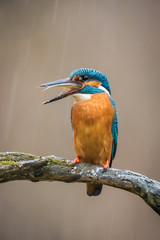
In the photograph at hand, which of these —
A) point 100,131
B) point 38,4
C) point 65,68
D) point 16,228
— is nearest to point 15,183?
point 16,228

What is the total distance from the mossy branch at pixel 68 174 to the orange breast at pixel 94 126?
13 cm

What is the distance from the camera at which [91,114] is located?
180 cm

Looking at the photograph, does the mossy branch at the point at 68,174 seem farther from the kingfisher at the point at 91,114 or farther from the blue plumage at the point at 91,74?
the blue plumage at the point at 91,74

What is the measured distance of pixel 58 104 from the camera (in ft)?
10.7

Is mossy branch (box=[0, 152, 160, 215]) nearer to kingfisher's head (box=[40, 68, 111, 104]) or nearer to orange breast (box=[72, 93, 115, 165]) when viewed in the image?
orange breast (box=[72, 93, 115, 165])

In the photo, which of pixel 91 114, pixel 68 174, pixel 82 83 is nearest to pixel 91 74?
pixel 82 83

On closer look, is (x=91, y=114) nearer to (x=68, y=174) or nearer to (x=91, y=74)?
(x=91, y=74)

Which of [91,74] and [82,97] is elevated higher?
[91,74]

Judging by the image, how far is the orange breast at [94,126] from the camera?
71.0 inches

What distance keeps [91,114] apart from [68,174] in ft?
1.23

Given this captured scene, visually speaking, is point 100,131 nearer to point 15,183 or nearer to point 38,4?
point 15,183

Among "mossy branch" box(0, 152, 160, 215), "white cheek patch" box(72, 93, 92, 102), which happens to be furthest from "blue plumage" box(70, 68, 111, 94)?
"mossy branch" box(0, 152, 160, 215)

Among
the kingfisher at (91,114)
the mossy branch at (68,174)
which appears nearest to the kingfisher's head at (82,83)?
the kingfisher at (91,114)

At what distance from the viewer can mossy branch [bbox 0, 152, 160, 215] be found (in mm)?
1419
